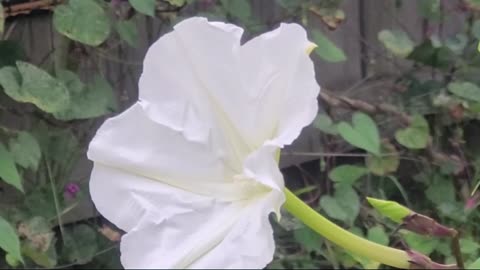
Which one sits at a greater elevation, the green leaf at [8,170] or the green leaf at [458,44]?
the green leaf at [8,170]

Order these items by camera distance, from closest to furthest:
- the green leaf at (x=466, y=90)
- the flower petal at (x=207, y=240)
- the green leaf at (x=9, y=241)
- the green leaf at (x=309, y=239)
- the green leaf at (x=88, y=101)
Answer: the flower petal at (x=207, y=240), the green leaf at (x=9, y=241), the green leaf at (x=88, y=101), the green leaf at (x=309, y=239), the green leaf at (x=466, y=90)

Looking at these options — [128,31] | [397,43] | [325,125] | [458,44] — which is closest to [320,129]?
[325,125]

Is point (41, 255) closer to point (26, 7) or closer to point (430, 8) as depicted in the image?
point (26, 7)

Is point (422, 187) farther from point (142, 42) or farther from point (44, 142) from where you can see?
point (44, 142)

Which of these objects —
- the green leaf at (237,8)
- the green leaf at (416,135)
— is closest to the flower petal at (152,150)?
the green leaf at (237,8)

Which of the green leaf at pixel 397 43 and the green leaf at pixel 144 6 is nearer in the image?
the green leaf at pixel 144 6

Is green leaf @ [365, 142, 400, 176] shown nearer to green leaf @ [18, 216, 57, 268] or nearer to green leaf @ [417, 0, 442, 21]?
green leaf @ [417, 0, 442, 21]

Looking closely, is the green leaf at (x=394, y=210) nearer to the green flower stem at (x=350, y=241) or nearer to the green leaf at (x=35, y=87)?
the green flower stem at (x=350, y=241)
